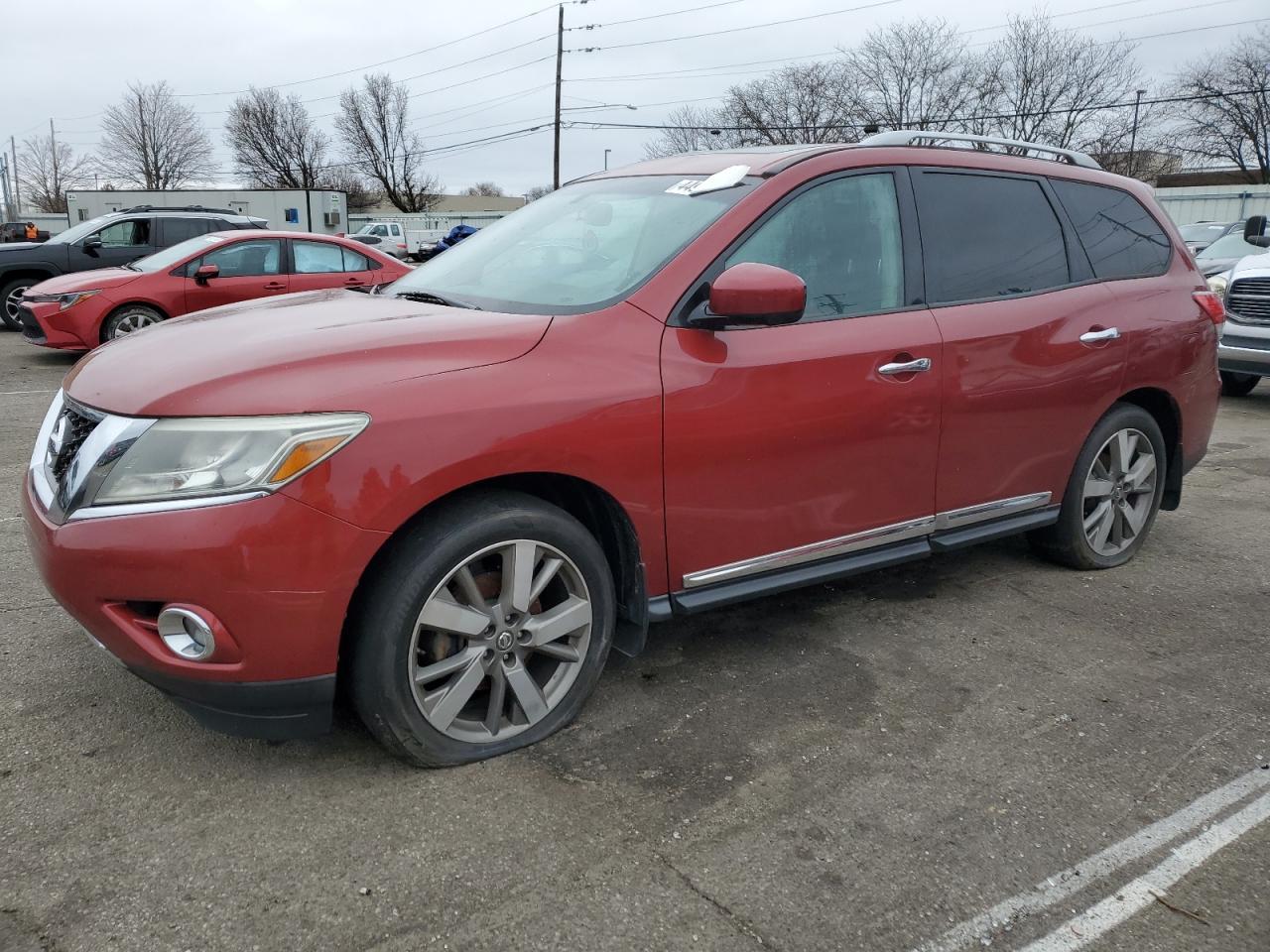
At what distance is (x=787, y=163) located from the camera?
3.26 metres

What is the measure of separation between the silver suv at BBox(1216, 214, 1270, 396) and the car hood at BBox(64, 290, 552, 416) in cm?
867

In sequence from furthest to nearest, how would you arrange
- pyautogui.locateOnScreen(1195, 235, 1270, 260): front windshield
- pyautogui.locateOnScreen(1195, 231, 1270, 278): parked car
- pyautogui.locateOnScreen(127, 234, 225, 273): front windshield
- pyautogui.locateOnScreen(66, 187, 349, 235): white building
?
pyautogui.locateOnScreen(66, 187, 349, 235): white building, pyautogui.locateOnScreen(1195, 235, 1270, 260): front windshield, pyautogui.locateOnScreen(1195, 231, 1270, 278): parked car, pyautogui.locateOnScreen(127, 234, 225, 273): front windshield

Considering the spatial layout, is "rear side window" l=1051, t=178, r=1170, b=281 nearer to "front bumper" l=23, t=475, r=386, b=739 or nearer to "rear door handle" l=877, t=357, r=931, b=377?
"rear door handle" l=877, t=357, r=931, b=377

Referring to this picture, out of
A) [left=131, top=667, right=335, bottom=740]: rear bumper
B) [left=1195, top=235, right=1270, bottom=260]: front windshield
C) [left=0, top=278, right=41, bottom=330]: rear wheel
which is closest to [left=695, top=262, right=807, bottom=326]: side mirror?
[left=131, top=667, right=335, bottom=740]: rear bumper

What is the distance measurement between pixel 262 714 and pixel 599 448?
109 cm

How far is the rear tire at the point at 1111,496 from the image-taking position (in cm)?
416

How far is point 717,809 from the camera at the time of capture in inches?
99.7

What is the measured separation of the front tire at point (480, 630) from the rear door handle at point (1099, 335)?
2.33 metres

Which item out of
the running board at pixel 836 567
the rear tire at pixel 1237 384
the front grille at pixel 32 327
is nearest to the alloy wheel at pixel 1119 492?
the running board at pixel 836 567

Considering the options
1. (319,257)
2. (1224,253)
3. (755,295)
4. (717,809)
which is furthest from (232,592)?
(1224,253)

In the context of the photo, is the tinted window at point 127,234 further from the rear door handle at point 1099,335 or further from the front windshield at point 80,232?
the rear door handle at point 1099,335

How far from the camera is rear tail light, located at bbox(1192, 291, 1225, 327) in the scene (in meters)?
4.46

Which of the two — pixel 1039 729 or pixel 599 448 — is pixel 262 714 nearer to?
pixel 599 448

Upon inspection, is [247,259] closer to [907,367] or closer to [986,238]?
[986,238]
